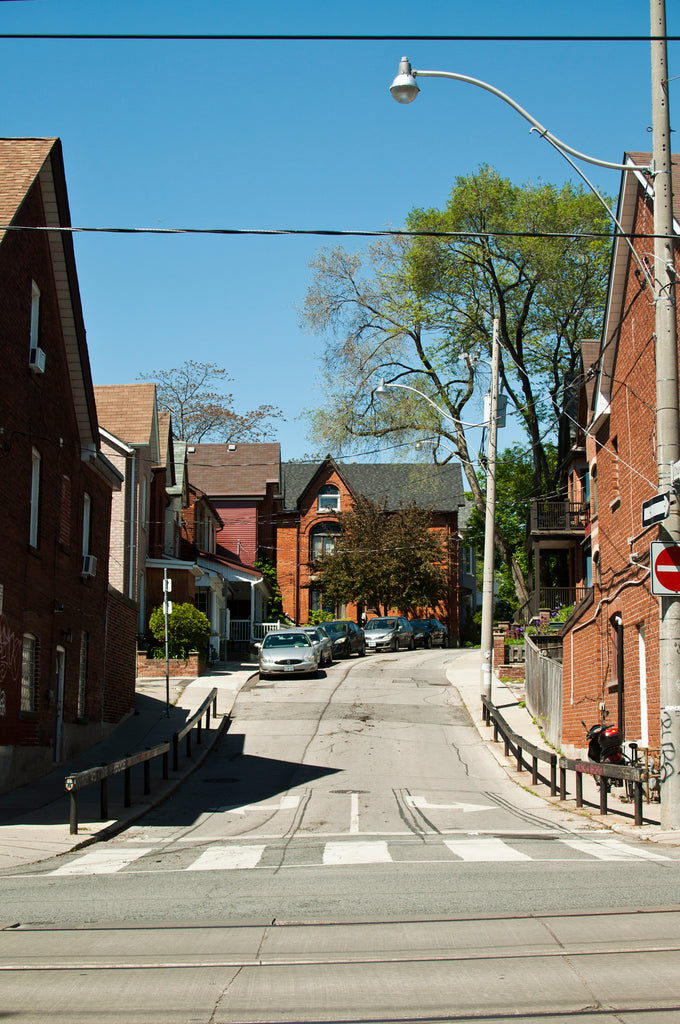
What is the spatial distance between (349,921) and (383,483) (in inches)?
2229

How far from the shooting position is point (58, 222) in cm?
1905

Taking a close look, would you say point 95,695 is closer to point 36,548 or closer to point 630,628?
point 36,548

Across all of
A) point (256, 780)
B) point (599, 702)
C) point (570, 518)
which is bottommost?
point (256, 780)

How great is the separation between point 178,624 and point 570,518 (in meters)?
16.8

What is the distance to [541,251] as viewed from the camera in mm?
41219

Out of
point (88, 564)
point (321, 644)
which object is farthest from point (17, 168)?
point (321, 644)

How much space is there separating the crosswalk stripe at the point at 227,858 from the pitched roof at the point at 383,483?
46564 millimetres

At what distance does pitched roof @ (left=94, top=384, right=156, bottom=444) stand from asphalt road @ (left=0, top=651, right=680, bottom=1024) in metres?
20.9

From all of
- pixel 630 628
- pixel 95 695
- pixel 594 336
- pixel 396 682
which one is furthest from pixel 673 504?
pixel 594 336

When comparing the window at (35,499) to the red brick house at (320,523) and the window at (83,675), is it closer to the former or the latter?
the window at (83,675)

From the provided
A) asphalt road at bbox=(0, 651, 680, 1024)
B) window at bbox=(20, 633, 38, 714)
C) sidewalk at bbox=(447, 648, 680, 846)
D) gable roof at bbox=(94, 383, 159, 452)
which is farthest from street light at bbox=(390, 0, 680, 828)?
gable roof at bbox=(94, 383, 159, 452)

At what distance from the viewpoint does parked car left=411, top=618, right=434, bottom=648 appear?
49625 millimetres

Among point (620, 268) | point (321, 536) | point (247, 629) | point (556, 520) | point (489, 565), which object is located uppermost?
point (620, 268)

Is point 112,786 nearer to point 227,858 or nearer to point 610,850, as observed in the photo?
point 227,858
